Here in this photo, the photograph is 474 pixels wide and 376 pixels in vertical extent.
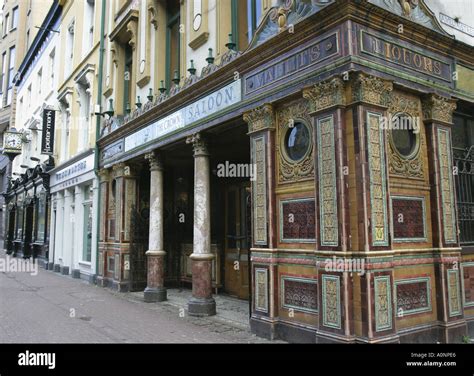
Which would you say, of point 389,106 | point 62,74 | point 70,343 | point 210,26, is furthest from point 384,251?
point 62,74

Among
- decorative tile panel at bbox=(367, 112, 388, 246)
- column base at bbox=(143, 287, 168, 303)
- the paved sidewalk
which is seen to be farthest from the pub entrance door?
decorative tile panel at bbox=(367, 112, 388, 246)

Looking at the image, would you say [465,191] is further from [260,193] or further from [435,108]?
[260,193]

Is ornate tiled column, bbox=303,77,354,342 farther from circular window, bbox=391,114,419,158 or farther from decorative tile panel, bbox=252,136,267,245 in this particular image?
decorative tile panel, bbox=252,136,267,245

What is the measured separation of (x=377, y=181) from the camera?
18.6ft

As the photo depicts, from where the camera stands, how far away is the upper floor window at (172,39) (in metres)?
11.0

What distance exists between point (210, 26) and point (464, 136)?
5.42 meters

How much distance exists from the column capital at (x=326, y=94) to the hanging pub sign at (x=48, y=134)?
56.7ft

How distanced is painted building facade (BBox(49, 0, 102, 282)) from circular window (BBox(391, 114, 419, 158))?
11086 mm

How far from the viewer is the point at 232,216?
11.6 m

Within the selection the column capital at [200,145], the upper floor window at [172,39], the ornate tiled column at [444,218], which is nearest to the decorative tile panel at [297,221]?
the ornate tiled column at [444,218]

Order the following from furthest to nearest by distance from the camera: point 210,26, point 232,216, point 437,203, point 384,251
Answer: point 232,216, point 210,26, point 437,203, point 384,251

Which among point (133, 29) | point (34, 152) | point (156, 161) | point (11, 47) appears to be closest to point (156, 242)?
point (156, 161)

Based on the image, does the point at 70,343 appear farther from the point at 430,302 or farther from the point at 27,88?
the point at 27,88

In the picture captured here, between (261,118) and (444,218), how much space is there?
328 cm
